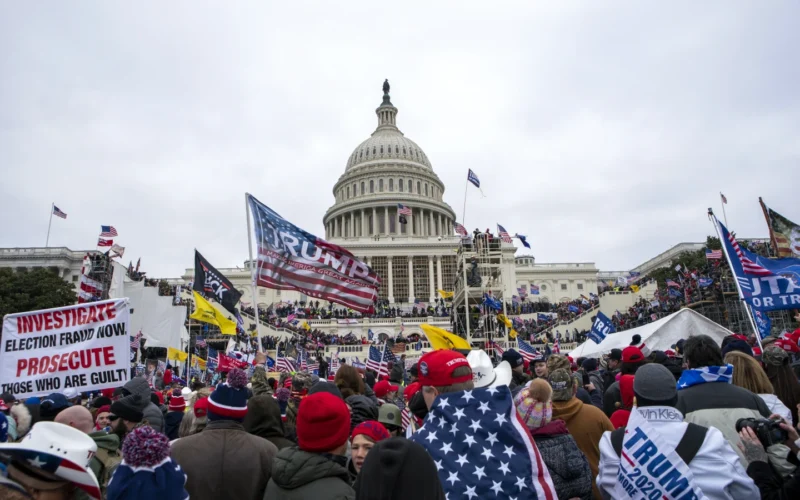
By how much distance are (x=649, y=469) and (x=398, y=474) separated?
167cm

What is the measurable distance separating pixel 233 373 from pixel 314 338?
4047cm

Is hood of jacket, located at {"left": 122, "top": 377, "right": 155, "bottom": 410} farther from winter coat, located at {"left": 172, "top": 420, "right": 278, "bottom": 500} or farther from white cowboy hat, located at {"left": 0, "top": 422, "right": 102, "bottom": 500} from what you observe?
white cowboy hat, located at {"left": 0, "top": 422, "right": 102, "bottom": 500}

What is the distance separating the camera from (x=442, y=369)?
363 centimetres

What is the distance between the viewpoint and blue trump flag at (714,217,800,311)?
11492 mm

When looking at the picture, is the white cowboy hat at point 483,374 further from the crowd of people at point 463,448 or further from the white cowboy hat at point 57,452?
the white cowboy hat at point 57,452

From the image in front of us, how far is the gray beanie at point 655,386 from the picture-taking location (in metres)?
3.48

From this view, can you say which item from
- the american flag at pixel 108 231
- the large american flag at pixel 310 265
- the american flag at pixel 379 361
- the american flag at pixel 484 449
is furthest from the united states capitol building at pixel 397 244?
the american flag at pixel 484 449

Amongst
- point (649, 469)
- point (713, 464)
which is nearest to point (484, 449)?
point (649, 469)

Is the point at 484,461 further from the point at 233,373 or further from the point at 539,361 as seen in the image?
the point at 539,361

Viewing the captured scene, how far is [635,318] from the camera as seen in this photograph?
3881cm

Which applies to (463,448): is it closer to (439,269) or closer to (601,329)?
(601,329)


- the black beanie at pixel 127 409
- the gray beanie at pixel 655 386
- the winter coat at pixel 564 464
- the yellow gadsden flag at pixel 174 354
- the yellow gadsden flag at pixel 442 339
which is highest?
the yellow gadsden flag at pixel 174 354

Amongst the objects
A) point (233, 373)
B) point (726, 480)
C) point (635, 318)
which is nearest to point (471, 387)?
point (726, 480)

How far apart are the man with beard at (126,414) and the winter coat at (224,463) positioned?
1662mm
